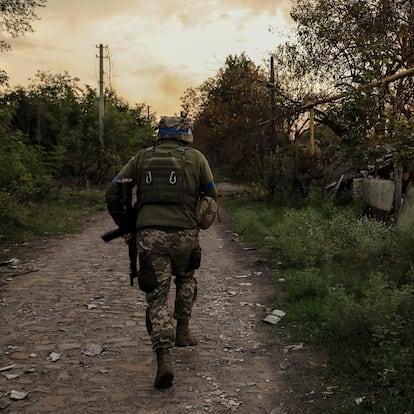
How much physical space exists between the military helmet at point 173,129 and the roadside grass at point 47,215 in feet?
24.6

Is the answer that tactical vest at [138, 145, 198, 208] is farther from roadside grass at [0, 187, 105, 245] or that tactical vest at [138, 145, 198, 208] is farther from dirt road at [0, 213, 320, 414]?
roadside grass at [0, 187, 105, 245]

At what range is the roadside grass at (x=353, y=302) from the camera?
346 centimetres

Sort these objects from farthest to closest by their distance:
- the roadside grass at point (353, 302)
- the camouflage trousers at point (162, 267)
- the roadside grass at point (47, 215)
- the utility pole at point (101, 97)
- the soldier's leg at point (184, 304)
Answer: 1. the utility pole at point (101, 97)
2. the roadside grass at point (47, 215)
3. the soldier's leg at point (184, 304)
4. the camouflage trousers at point (162, 267)
5. the roadside grass at point (353, 302)

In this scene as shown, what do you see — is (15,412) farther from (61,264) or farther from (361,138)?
(361,138)

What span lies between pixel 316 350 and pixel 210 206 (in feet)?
5.33

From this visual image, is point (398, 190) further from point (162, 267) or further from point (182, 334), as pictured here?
point (162, 267)

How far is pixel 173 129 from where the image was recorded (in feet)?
13.4

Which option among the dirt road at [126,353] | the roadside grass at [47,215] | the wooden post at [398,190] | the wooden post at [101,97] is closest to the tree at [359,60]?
the wooden post at [398,190]

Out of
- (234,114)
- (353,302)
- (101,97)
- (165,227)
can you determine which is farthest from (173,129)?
(234,114)

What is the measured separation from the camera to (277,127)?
2134 centimetres

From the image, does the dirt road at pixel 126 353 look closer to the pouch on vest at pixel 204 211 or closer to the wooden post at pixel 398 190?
the pouch on vest at pixel 204 211

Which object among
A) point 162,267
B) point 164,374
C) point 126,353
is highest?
point 162,267

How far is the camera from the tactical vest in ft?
12.9

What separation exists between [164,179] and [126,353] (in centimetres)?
165
